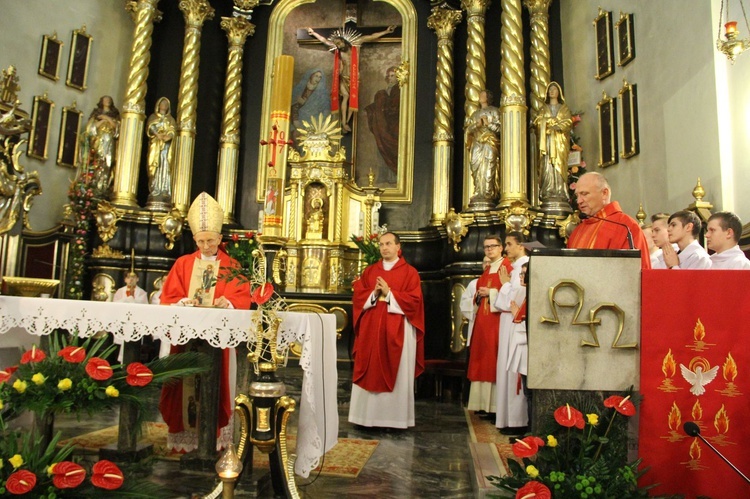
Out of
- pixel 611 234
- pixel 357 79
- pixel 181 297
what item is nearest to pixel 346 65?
pixel 357 79

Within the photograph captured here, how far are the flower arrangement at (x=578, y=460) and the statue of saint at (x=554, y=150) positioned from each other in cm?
720

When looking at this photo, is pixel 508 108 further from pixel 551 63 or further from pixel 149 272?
pixel 149 272

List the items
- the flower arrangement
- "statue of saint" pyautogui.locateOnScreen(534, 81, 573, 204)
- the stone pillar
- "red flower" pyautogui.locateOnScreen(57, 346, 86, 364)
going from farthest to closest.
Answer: the stone pillar, "statue of saint" pyautogui.locateOnScreen(534, 81, 573, 204), "red flower" pyautogui.locateOnScreen(57, 346, 86, 364), the flower arrangement

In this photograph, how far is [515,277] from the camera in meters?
6.10

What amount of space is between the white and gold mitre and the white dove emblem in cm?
341

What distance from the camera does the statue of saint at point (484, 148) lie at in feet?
33.7

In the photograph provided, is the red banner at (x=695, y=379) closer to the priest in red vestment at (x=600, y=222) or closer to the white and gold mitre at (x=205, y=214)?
the priest in red vestment at (x=600, y=222)

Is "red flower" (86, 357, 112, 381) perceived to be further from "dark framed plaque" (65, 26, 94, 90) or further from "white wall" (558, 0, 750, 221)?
"dark framed plaque" (65, 26, 94, 90)

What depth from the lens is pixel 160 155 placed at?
11.1 metres

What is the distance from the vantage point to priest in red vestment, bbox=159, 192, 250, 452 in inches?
183

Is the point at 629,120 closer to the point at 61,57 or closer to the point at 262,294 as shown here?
the point at 262,294

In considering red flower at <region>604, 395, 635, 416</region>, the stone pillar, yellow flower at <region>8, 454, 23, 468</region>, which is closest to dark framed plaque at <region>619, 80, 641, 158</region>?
the stone pillar

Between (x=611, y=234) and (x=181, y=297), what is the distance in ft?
10.4

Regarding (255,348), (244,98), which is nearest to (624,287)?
(255,348)
